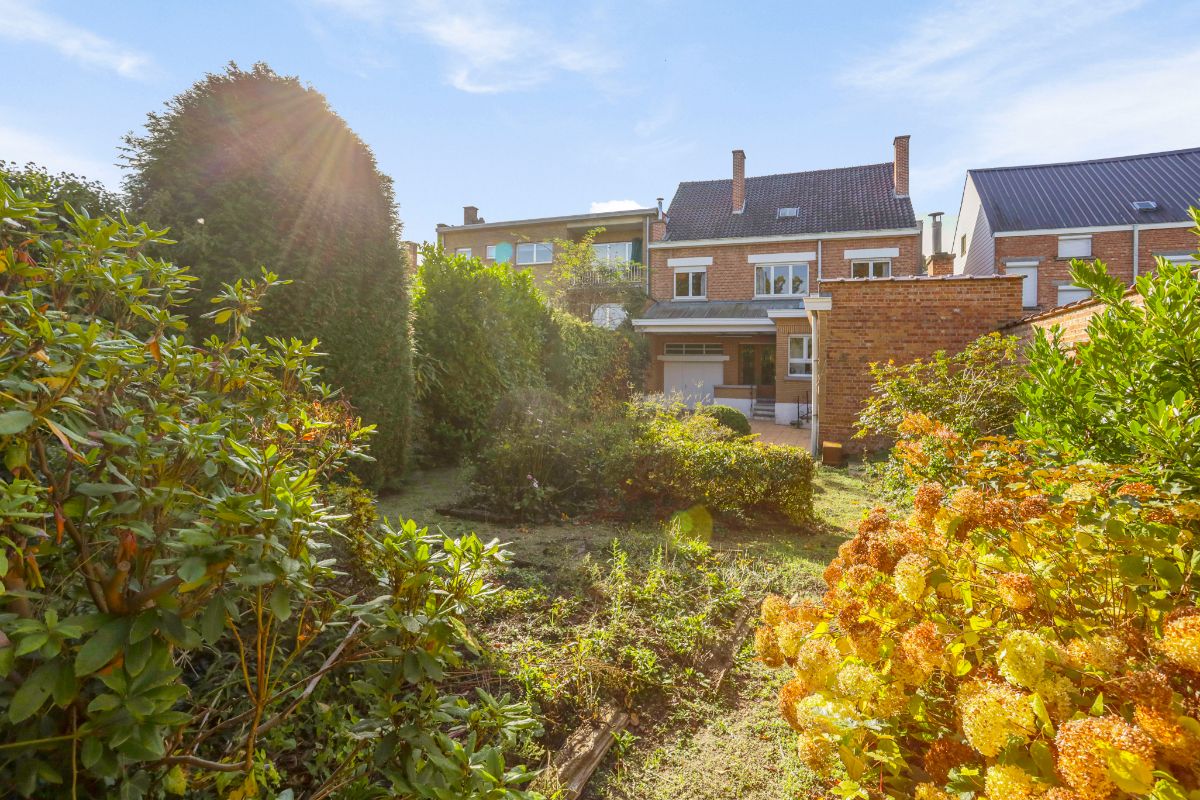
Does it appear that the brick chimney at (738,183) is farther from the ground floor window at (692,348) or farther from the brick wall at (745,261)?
the ground floor window at (692,348)

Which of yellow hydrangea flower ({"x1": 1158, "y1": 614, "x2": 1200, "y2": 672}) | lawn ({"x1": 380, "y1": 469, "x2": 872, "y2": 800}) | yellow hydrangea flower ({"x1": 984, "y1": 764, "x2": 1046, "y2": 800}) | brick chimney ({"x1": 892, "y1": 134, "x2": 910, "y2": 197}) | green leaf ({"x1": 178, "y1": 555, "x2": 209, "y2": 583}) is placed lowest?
lawn ({"x1": 380, "y1": 469, "x2": 872, "y2": 800})

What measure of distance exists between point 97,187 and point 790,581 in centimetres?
648

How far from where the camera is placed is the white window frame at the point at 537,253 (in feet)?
84.5

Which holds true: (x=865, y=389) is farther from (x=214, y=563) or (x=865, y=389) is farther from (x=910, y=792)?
(x=214, y=563)

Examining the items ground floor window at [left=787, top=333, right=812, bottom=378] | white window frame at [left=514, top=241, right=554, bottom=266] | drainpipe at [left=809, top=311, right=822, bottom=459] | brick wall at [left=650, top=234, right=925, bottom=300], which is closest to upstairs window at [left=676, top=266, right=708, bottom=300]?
brick wall at [left=650, top=234, right=925, bottom=300]

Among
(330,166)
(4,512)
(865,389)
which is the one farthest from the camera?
(865,389)

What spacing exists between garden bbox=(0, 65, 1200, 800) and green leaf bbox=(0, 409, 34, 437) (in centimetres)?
11

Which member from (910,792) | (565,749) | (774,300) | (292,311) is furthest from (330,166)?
(774,300)

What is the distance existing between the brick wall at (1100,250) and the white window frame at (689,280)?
9.47 meters

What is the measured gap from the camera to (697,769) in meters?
2.38

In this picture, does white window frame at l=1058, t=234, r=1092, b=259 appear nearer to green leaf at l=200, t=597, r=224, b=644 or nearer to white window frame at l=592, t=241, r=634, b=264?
white window frame at l=592, t=241, r=634, b=264

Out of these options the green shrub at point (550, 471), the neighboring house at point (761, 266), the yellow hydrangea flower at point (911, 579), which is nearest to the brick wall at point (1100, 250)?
the neighboring house at point (761, 266)

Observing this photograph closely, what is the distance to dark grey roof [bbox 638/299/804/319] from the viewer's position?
19500 millimetres

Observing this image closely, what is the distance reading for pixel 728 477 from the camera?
607cm
